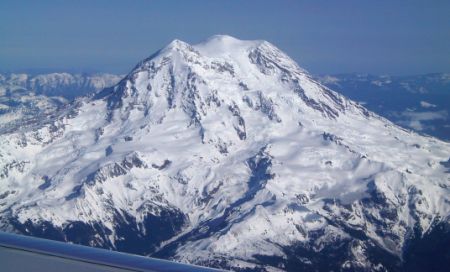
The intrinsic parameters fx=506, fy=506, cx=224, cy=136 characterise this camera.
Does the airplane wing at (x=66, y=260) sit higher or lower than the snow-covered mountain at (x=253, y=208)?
higher

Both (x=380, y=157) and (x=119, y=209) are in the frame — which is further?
(x=380, y=157)

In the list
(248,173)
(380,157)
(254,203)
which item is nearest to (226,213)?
(254,203)

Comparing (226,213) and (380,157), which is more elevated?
(380,157)

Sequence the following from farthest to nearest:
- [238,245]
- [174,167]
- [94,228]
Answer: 1. [174,167]
2. [94,228]
3. [238,245]

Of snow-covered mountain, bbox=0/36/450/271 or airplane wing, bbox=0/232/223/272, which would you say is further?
snow-covered mountain, bbox=0/36/450/271

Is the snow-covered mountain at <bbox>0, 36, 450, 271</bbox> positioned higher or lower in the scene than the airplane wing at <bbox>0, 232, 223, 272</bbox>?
lower

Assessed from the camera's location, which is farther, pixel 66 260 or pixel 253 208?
pixel 253 208

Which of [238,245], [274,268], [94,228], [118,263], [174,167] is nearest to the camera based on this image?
A: [118,263]

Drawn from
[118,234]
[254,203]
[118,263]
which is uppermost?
[118,263]

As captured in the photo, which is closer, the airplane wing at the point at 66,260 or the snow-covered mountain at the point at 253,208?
the airplane wing at the point at 66,260

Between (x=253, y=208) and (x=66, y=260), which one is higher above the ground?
(x=66, y=260)

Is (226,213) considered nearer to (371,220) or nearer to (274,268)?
(274,268)
